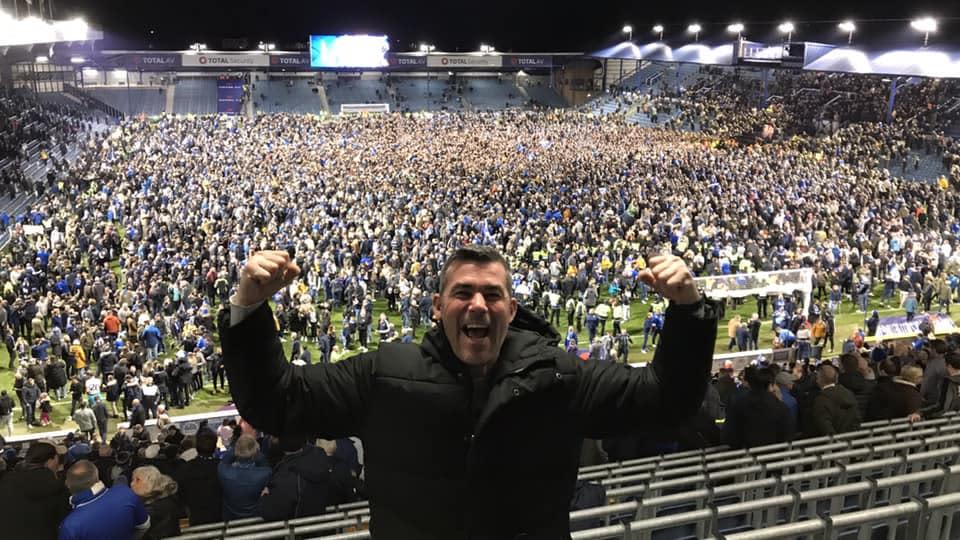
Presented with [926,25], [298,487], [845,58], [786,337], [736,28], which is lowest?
[786,337]

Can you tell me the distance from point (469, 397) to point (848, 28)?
1920 inches

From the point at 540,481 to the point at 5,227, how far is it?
96.9ft

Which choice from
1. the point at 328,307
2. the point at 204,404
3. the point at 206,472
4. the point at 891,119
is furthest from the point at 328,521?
the point at 891,119

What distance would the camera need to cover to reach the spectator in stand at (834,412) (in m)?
6.68

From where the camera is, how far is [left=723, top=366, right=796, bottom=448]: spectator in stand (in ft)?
20.4

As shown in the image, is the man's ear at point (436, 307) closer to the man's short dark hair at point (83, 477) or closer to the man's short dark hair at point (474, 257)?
the man's short dark hair at point (474, 257)

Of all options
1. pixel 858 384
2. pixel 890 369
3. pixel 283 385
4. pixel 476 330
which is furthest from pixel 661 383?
pixel 890 369

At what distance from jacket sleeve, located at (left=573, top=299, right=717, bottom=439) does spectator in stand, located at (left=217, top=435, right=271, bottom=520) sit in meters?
3.69

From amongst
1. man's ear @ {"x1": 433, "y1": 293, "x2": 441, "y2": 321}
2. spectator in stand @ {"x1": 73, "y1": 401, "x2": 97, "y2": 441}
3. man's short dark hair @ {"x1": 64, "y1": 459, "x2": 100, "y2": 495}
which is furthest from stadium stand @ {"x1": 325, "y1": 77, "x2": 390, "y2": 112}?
man's ear @ {"x1": 433, "y1": 293, "x2": 441, "y2": 321}

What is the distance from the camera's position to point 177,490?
5609 millimetres

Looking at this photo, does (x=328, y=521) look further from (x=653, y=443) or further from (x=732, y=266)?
(x=732, y=266)

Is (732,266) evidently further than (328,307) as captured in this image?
Yes

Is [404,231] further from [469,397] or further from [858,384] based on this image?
[469,397]

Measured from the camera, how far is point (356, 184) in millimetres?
31109
